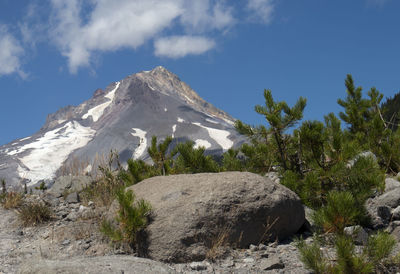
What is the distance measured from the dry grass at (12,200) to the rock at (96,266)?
596 centimetres

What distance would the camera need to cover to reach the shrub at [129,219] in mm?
4457

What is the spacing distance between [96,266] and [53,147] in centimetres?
13346

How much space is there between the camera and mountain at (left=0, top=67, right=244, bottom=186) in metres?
114

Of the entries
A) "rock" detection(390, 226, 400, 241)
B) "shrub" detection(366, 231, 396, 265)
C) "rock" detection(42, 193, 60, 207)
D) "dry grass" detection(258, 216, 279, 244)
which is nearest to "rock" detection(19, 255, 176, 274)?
"dry grass" detection(258, 216, 279, 244)

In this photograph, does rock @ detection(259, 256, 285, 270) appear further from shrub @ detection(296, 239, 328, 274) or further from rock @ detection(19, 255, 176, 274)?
rock @ detection(19, 255, 176, 274)

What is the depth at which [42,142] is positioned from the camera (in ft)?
440

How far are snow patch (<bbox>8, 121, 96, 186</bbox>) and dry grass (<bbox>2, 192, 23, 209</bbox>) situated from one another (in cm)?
9551

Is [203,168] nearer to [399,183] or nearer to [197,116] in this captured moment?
[399,183]

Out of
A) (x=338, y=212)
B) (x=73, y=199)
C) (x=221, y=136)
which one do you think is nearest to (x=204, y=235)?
(x=338, y=212)

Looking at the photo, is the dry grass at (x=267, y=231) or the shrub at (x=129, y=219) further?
the dry grass at (x=267, y=231)

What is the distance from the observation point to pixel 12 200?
885 centimetres

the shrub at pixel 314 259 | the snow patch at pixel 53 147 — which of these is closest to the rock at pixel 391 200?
the shrub at pixel 314 259

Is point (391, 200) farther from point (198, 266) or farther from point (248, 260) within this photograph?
point (198, 266)

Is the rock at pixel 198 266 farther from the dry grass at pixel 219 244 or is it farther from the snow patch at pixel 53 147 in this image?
the snow patch at pixel 53 147
